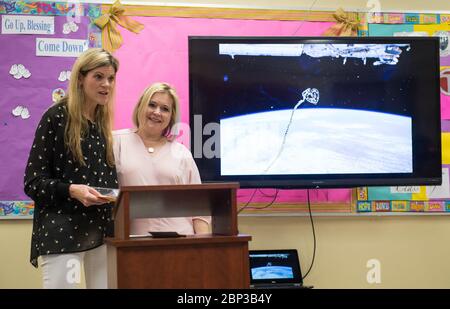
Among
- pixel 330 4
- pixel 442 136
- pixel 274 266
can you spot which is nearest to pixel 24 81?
pixel 274 266

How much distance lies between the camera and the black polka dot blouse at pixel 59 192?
2.29 metres

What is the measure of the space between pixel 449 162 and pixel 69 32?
2.35m

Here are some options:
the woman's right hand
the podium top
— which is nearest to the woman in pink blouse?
the woman's right hand

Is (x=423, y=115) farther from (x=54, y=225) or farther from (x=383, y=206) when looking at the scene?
(x=54, y=225)

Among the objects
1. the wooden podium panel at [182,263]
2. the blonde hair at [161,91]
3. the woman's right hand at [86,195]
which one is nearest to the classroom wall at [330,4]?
the blonde hair at [161,91]

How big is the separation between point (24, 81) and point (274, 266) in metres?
1.72

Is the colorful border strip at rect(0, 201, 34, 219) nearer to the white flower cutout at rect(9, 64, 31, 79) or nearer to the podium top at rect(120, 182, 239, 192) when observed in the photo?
the white flower cutout at rect(9, 64, 31, 79)

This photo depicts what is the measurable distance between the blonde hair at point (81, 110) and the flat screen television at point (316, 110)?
35.9 inches

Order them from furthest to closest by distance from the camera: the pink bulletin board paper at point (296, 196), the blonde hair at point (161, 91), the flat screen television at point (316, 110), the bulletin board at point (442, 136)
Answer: the bulletin board at point (442, 136)
the pink bulletin board paper at point (296, 196)
the flat screen television at point (316, 110)
the blonde hair at point (161, 91)

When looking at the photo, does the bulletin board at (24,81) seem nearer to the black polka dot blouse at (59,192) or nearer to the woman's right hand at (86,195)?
the black polka dot blouse at (59,192)

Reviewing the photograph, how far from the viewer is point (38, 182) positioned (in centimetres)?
228

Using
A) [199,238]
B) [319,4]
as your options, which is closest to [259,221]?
[319,4]

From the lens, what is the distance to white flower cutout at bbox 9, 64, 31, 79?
3.50m

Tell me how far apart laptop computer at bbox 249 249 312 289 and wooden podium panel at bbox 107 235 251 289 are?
1.70 metres
